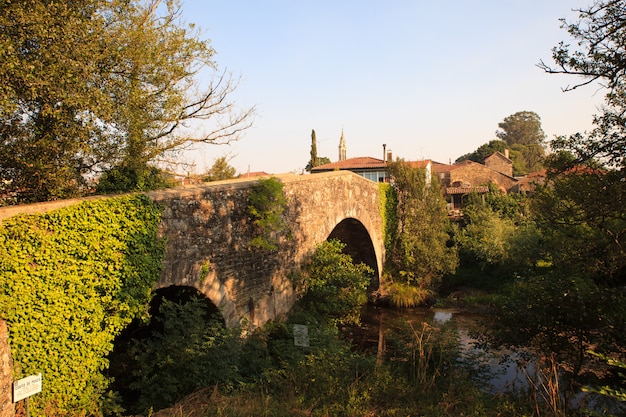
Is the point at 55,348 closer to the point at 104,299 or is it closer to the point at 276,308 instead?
the point at 104,299

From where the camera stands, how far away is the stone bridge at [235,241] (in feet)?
23.2

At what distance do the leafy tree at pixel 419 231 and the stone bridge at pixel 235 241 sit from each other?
611 centimetres

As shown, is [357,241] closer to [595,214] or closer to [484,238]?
[484,238]

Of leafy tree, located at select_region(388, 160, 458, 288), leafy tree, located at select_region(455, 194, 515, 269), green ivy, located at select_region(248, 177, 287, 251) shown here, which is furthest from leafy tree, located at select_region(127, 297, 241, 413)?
leafy tree, located at select_region(455, 194, 515, 269)

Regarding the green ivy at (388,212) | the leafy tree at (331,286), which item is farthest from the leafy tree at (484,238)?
the leafy tree at (331,286)

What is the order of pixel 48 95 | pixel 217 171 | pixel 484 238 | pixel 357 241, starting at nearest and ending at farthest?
pixel 48 95 → pixel 217 171 → pixel 357 241 → pixel 484 238

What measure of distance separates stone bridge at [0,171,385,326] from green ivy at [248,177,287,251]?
0.16 meters

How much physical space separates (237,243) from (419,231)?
11.4 metres

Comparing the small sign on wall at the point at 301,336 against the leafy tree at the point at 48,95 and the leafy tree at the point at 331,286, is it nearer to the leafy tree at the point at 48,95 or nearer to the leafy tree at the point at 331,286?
the leafy tree at the point at 331,286

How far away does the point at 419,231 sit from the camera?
18.2 m

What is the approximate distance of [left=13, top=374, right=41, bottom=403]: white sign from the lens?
4582 mm

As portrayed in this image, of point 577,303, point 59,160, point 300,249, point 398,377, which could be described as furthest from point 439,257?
point 59,160

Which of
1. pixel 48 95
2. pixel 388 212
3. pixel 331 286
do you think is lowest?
pixel 331 286

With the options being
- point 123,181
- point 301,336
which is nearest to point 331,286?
point 301,336
